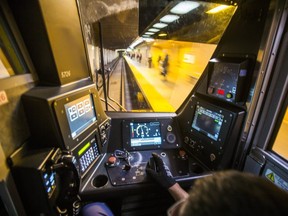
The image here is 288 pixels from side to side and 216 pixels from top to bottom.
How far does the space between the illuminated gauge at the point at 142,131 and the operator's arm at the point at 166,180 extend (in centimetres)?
33

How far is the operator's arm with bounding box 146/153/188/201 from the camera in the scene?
1084mm

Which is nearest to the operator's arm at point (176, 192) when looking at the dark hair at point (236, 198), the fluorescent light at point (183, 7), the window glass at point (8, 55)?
the dark hair at point (236, 198)

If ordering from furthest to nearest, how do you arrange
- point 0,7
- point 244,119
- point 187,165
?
point 187,165, point 244,119, point 0,7

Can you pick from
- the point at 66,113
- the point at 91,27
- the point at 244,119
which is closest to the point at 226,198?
the point at 66,113

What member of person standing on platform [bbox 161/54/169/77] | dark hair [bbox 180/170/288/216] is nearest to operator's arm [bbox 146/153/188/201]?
dark hair [bbox 180/170/288/216]

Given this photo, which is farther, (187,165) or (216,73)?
(187,165)

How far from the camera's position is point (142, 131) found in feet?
5.15

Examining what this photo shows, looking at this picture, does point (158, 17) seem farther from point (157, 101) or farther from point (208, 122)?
point (157, 101)

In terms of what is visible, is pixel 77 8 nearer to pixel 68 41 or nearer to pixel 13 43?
pixel 68 41

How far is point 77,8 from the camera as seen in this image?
3.76 feet

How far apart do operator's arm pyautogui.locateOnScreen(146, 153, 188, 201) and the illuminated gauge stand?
0.33 meters

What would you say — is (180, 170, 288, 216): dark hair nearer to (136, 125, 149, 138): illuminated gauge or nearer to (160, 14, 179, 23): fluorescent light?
(136, 125, 149, 138): illuminated gauge

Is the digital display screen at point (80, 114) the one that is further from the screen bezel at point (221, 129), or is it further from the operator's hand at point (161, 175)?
the screen bezel at point (221, 129)

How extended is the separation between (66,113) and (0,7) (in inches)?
22.8
